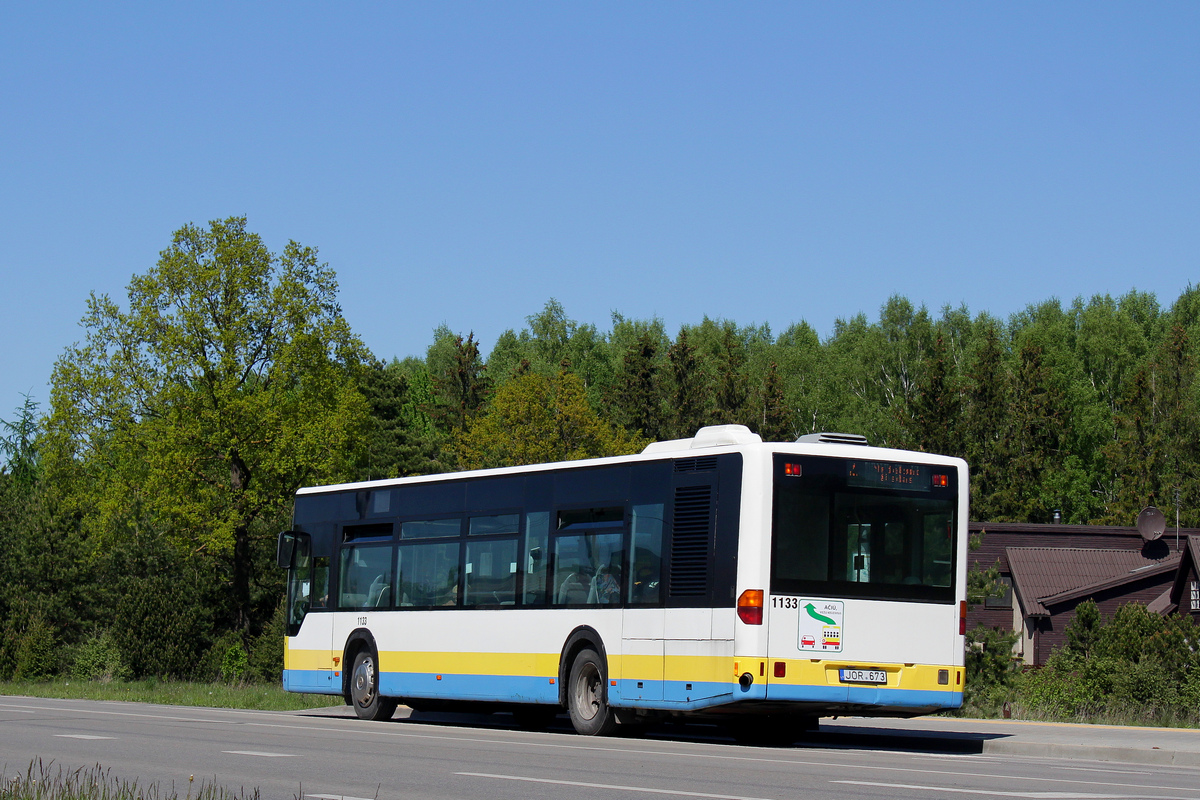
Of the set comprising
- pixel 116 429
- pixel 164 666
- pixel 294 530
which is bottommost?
pixel 164 666

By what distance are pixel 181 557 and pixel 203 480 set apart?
12.3 feet

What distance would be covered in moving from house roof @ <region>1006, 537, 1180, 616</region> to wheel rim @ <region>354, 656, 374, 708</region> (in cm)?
3792

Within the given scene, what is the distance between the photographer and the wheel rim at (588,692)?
17.5 meters

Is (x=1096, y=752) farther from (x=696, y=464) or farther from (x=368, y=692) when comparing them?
(x=368, y=692)

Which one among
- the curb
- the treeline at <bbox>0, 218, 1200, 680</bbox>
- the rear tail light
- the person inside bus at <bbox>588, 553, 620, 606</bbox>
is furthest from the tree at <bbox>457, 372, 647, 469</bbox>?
the curb

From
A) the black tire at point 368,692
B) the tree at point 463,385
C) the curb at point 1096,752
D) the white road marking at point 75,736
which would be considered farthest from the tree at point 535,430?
the curb at point 1096,752

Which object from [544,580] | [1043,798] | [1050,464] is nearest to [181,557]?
[544,580]

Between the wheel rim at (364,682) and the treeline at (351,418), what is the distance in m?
18.6

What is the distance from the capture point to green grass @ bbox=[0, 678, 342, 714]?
2650cm

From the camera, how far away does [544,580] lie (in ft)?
60.3

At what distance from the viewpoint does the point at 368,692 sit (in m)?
21.7

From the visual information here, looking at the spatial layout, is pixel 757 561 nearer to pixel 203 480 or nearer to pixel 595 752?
pixel 595 752

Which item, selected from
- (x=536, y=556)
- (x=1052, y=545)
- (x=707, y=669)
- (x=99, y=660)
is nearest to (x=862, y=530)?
(x=707, y=669)

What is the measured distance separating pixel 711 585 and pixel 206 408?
36.9 metres
